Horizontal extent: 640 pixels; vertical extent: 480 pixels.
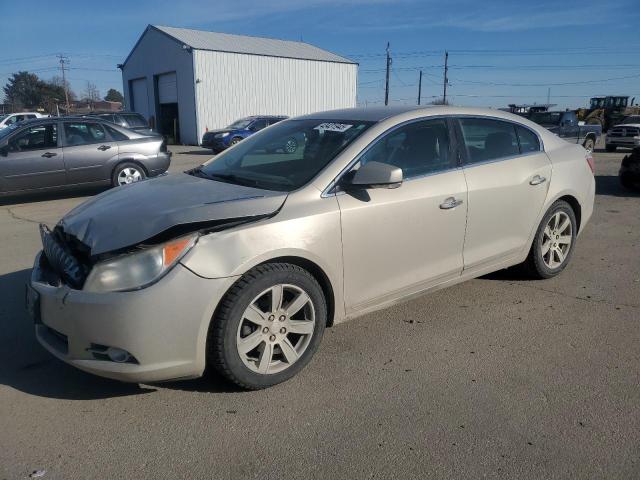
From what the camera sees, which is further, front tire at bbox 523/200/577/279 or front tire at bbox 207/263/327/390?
front tire at bbox 523/200/577/279

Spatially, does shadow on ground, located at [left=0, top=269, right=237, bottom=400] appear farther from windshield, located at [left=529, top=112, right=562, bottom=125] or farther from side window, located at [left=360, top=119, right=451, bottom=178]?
windshield, located at [left=529, top=112, right=562, bottom=125]

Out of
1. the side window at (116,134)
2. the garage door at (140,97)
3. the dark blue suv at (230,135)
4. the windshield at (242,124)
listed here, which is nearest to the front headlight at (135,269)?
the side window at (116,134)

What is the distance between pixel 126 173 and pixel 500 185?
792cm

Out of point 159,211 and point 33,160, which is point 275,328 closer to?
point 159,211

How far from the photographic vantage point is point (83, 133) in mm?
9812

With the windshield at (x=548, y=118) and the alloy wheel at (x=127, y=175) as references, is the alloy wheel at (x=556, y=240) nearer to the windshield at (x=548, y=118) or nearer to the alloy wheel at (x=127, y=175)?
the alloy wheel at (x=127, y=175)

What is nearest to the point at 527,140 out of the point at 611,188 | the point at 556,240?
the point at 556,240

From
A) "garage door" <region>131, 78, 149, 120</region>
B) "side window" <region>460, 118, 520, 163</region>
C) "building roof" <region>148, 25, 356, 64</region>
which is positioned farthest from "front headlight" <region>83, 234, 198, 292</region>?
"garage door" <region>131, 78, 149, 120</region>

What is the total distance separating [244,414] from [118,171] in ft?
27.0

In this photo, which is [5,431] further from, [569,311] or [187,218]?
[569,311]

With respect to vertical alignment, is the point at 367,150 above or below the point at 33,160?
above

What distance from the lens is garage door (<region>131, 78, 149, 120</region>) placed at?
35.2 metres

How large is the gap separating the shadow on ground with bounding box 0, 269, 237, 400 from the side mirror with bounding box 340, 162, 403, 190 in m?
1.40

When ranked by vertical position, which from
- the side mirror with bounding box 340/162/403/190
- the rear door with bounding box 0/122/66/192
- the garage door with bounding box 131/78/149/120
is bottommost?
the rear door with bounding box 0/122/66/192
